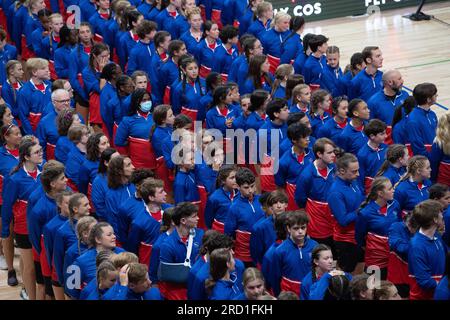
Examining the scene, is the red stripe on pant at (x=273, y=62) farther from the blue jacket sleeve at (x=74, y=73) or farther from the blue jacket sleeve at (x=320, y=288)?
the blue jacket sleeve at (x=320, y=288)

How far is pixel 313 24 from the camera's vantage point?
16.8 metres

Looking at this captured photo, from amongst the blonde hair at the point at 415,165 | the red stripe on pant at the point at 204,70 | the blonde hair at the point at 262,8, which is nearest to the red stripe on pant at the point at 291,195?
the blonde hair at the point at 415,165

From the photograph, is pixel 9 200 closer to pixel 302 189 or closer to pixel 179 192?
pixel 179 192

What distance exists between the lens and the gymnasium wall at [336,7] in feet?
55.0

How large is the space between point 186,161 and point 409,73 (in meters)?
5.89

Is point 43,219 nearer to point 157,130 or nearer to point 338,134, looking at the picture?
point 157,130

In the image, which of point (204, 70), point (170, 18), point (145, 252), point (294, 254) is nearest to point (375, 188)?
point (294, 254)

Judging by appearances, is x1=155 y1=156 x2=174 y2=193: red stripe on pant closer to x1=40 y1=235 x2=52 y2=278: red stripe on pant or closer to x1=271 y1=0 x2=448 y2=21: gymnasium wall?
x1=40 y1=235 x2=52 y2=278: red stripe on pant

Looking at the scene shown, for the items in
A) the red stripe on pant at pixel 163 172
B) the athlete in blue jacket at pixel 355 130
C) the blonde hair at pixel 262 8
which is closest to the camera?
the athlete in blue jacket at pixel 355 130

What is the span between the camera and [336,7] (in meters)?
17.0

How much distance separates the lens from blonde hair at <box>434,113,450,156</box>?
902cm

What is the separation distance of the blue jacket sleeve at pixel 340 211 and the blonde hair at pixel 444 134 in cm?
126

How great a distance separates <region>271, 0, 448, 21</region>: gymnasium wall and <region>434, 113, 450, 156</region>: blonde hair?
7881mm
